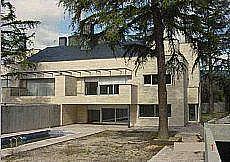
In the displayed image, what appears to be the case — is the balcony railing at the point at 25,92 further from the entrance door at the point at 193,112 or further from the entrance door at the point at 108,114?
the entrance door at the point at 193,112

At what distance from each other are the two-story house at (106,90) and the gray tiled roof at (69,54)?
21 centimetres

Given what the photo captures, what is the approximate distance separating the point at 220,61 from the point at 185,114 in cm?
905

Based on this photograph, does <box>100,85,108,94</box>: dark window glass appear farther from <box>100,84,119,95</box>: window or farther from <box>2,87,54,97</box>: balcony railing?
<box>2,87,54,97</box>: balcony railing

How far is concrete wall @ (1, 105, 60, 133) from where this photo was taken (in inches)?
955

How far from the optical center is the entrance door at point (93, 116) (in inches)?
1288

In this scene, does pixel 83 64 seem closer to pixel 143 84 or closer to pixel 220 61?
pixel 143 84

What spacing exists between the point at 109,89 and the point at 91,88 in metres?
1.96

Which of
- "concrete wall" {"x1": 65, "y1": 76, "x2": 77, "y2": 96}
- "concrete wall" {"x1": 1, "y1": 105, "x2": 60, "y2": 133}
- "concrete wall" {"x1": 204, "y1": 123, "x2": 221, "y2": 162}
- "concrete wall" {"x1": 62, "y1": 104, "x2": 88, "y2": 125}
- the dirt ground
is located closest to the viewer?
"concrete wall" {"x1": 204, "y1": 123, "x2": 221, "y2": 162}

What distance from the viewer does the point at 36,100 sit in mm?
32125

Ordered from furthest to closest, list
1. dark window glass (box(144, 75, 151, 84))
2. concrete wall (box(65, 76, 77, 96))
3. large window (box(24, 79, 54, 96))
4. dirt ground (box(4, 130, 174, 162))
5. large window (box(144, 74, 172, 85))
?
large window (box(24, 79, 54, 96)) < concrete wall (box(65, 76, 77, 96)) < dark window glass (box(144, 75, 151, 84)) < large window (box(144, 74, 172, 85)) < dirt ground (box(4, 130, 174, 162))

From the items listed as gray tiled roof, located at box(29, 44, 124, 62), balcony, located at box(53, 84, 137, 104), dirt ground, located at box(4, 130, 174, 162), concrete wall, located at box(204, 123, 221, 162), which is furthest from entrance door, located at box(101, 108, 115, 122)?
concrete wall, located at box(204, 123, 221, 162)

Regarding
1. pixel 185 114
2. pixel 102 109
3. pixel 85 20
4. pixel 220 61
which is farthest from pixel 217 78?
pixel 85 20

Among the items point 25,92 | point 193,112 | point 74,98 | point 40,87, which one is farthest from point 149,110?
point 25,92

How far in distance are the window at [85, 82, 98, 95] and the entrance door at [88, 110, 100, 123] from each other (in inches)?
68.6
